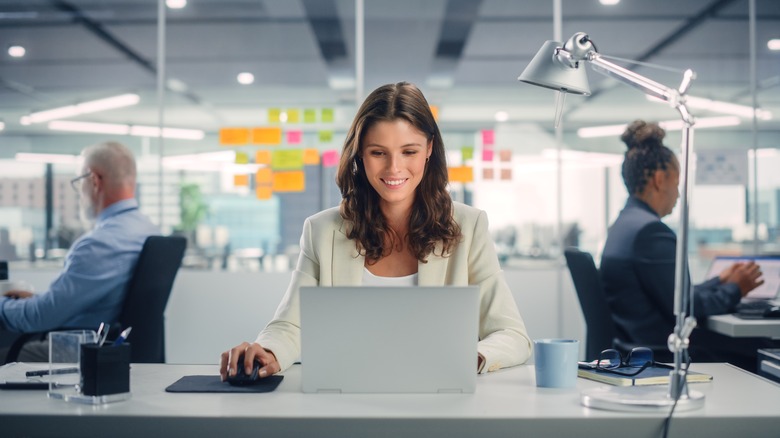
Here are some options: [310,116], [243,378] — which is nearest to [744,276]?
[243,378]

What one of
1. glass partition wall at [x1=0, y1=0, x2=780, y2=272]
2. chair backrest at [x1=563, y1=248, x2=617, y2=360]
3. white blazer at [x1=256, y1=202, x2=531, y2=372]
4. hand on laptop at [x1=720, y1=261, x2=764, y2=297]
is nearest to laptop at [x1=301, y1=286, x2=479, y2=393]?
white blazer at [x1=256, y1=202, x2=531, y2=372]

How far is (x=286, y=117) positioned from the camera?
501 centimetres

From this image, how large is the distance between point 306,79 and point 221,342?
181 centimetres

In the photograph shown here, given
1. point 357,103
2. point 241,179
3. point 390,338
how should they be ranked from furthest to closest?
point 241,179, point 357,103, point 390,338

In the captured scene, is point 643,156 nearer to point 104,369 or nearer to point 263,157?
point 104,369

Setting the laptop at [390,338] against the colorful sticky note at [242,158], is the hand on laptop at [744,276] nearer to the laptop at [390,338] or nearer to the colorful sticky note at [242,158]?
the laptop at [390,338]

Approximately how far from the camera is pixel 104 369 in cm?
150

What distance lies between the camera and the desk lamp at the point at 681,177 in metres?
1.42

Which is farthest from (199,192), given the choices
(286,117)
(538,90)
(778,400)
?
(778,400)

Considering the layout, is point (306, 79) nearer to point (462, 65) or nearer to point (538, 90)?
point (462, 65)

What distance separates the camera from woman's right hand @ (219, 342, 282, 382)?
168 centimetres

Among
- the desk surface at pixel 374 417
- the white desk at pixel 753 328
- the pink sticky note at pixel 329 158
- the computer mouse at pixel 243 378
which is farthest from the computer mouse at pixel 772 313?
the pink sticky note at pixel 329 158

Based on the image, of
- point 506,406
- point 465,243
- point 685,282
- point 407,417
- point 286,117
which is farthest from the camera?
point 286,117

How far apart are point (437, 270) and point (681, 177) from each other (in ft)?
2.60
